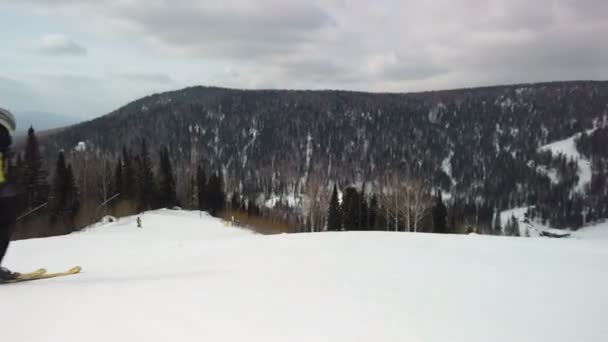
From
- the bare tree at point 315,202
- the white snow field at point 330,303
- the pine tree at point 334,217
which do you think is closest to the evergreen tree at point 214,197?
the bare tree at point 315,202

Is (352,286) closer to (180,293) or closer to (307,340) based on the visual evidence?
(307,340)

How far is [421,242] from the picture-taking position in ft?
26.3

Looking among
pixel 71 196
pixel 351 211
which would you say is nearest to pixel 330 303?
pixel 351 211

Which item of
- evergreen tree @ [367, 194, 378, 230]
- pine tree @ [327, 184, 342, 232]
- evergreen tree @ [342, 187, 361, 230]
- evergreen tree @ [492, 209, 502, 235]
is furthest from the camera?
A: evergreen tree @ [492, 209, 502, 235]

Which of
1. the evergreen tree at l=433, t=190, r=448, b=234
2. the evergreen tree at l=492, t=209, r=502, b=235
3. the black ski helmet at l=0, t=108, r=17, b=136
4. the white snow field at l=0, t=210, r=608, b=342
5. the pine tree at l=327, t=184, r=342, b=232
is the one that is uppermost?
the black ski helmet at l=0, t=108, r=17, b=136

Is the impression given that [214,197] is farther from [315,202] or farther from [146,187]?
[315,202]

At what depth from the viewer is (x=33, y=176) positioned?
4881cm

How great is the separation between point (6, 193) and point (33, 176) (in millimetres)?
53146

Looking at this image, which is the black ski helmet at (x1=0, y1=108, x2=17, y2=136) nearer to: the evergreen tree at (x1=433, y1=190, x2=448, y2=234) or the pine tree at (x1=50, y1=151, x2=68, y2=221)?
the pine tree at (x1=50, y1=151, x2=68, y2=221)

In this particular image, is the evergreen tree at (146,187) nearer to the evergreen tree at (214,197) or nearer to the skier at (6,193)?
the evergreen tree at (214,197)

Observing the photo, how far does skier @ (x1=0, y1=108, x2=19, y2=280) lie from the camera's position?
4.65m

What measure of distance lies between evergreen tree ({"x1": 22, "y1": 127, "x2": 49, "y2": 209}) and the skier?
50.8 meters

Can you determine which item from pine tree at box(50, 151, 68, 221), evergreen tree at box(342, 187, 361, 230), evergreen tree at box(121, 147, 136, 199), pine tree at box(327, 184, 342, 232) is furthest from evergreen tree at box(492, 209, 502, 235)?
pine tree at box(50, 151, 68, 221)

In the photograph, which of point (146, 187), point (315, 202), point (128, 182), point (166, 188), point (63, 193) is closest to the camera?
point (63, 193)
